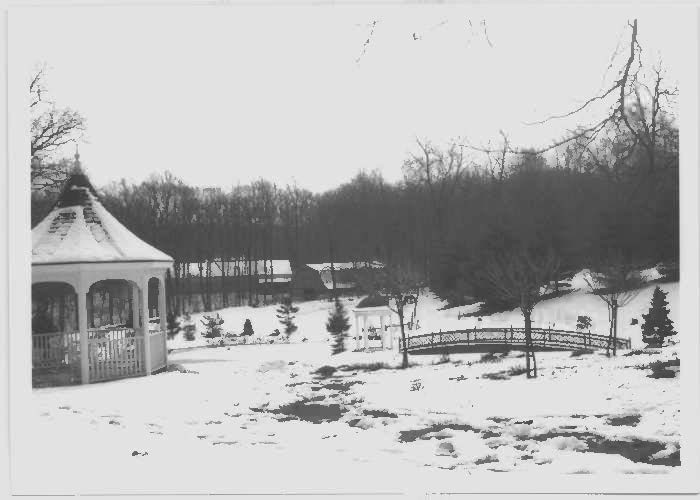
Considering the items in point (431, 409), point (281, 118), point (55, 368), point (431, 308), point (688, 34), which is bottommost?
point (431, 409)

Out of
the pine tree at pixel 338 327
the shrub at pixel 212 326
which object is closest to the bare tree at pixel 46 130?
the shrub at pixel 212 326

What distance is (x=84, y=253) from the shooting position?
5.19 meters

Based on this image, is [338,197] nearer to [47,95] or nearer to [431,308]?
[431,308]

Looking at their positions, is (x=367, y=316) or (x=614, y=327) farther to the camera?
(x=367, y=316)

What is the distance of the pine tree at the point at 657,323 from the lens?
421 cm

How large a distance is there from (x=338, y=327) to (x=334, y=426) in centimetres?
98

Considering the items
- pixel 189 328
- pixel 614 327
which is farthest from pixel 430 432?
pixel 189 328

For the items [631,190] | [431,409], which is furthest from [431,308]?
[631,190]

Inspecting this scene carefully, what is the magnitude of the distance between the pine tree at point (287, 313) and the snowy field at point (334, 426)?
8cm

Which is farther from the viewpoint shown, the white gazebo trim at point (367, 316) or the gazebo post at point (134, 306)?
the gazebo post at point (134, 306)

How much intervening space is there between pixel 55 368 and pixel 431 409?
3.12 metres

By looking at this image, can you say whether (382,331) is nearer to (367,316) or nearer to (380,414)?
(367,316)

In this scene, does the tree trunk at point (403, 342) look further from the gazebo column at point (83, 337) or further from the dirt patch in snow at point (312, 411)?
the gazebo column at point (83, 337)

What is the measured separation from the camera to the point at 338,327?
5027 mm
